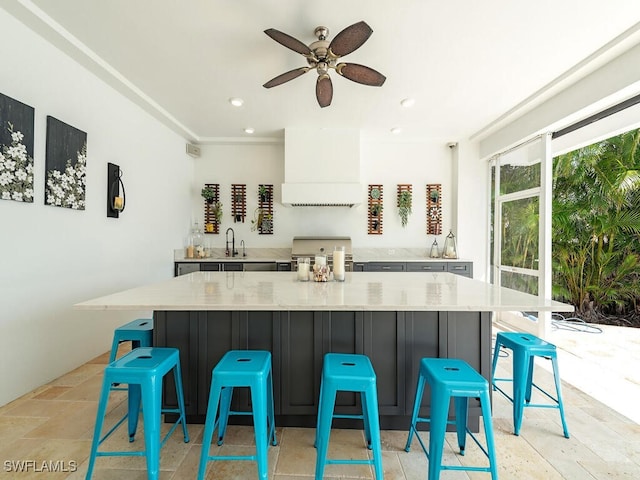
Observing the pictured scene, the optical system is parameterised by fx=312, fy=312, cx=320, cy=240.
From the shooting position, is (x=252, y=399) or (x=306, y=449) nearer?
(x=252, y=399)

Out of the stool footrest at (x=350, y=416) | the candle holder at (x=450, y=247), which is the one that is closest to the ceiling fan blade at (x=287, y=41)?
the stool footrest at (x=350, y=416)

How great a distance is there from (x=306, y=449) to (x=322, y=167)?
3.42m

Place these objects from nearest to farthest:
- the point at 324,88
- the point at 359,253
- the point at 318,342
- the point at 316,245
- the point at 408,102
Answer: the point at 318,342 → the point at 324,88 → the point at 408,102 → the point at 316,245 → the point at 359,253

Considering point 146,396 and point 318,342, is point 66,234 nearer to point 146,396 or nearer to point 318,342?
point 146,396

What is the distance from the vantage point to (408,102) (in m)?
3.50

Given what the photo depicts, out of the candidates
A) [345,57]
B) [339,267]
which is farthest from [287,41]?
[339,267]

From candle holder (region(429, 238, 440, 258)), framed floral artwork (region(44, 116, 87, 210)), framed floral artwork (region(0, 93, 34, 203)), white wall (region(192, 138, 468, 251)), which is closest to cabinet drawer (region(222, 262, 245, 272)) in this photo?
white wall (region(192, 138, 468, 251))

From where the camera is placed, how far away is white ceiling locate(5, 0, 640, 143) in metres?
2.09

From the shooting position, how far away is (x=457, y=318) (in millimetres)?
1903

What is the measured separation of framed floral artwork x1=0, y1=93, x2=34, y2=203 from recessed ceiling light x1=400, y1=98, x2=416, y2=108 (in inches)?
131

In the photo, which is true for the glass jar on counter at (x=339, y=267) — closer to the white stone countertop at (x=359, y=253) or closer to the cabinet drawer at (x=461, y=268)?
the white stone countertop at (x=359, y=253)

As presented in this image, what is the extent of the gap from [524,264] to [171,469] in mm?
4267

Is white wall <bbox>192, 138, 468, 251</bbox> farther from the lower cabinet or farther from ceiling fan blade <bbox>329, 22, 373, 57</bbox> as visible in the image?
ceiling fan blade <bbox>329, 22, 373, 57</bbox>

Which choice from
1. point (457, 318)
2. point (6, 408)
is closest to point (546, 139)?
point (457, 318)
